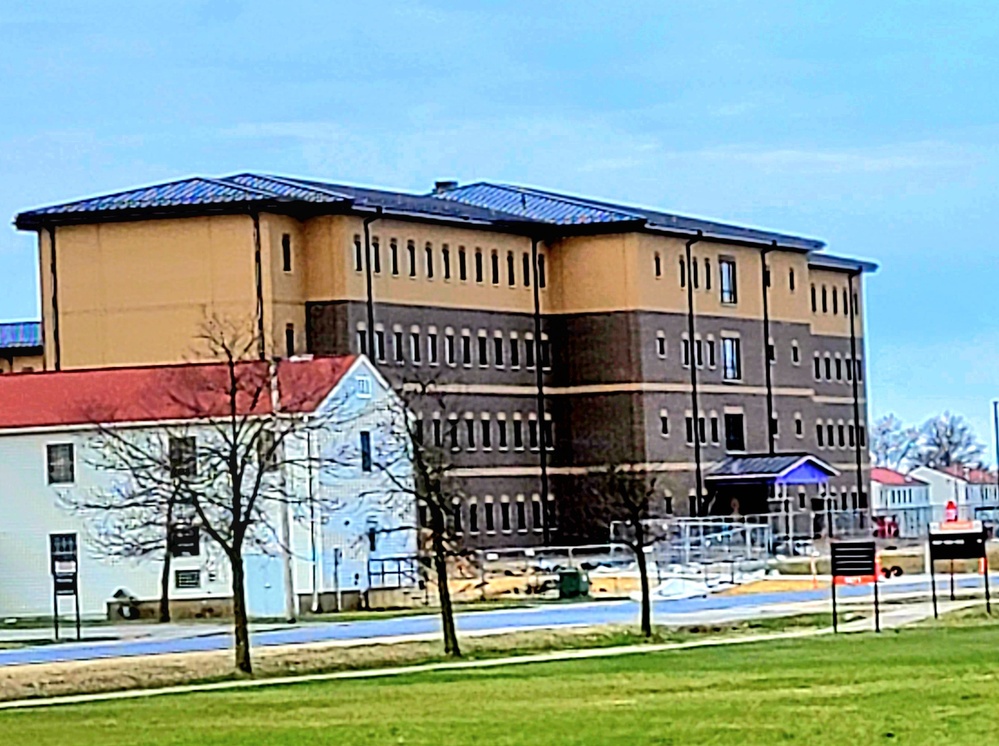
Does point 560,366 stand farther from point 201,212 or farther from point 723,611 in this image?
point 723,611

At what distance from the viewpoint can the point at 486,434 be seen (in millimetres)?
107250

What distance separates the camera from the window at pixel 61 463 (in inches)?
3182

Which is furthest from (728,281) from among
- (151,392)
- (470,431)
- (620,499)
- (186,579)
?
(186,579)

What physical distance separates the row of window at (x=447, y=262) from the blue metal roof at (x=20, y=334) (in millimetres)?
31335

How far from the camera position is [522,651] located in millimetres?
49719

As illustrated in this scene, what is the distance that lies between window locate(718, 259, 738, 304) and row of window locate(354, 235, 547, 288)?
383 inches

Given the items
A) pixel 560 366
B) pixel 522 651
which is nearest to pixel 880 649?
pixel 522 651

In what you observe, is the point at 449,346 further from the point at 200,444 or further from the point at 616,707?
the point at 616,707

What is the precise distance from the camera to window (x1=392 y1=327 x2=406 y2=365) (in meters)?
101

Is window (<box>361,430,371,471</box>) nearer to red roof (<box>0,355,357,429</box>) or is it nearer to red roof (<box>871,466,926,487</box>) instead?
red roof (<box>0,355,357,429</box>)

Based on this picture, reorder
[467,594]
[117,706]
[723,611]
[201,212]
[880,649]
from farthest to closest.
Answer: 1. [201,212]
2. [467,594]
3. [723,611]
4. [880,649]
5. [117,706]

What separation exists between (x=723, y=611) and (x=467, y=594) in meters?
19.2

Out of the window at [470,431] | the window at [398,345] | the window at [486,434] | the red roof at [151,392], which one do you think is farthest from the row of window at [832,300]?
the red roof at [151,392]

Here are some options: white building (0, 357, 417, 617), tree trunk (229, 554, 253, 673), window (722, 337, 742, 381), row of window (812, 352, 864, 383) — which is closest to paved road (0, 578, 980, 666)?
white building (0, 357, 417, 617)
